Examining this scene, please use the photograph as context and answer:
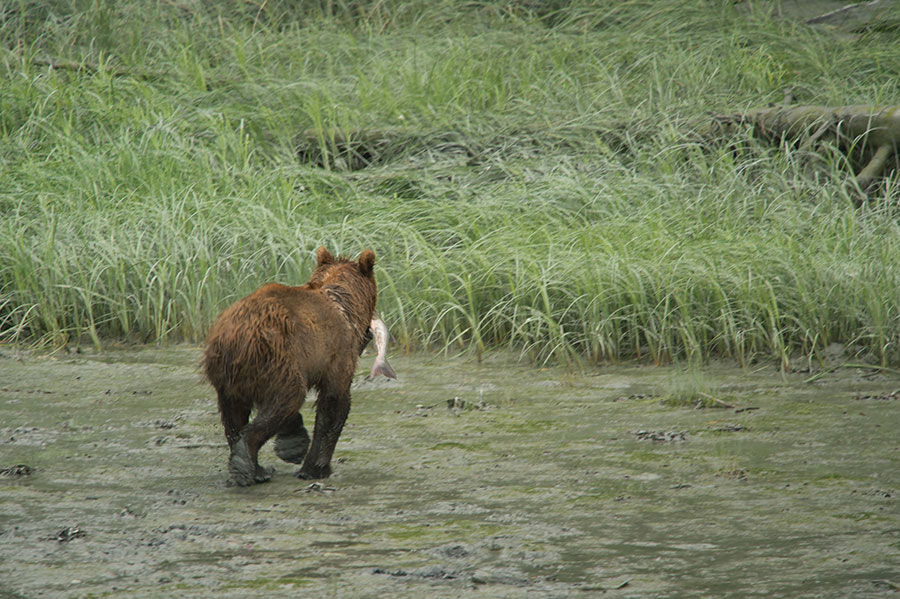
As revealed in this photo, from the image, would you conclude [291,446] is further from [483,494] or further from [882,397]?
[882,397]

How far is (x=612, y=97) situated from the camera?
33.7 ft

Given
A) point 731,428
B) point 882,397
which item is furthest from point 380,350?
point 882,397

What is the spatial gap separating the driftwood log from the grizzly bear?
17.0 ft

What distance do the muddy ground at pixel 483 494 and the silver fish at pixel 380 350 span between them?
411 mm

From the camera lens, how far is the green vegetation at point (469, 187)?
22.3ft

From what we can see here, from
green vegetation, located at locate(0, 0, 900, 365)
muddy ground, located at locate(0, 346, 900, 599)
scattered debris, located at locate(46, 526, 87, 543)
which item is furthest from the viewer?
green vegetation, located at locate(0, 0, 900, 365)

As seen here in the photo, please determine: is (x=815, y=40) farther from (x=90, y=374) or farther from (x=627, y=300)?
(x=90, y=374)

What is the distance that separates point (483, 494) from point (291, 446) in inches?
38.2

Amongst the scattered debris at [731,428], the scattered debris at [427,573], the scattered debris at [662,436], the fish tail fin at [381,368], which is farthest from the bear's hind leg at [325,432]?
the scattered debris at [731,428]

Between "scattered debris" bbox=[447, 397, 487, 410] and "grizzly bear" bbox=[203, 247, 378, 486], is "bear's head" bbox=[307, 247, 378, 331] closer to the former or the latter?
"grizzly bear" bbox=[203, 247, 378, 486]

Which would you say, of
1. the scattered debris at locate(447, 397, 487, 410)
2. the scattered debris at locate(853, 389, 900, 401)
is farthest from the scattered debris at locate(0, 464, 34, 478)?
the scattered debris at locate(853, 389, 900, 401)

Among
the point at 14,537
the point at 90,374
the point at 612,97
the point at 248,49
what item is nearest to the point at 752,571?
the point at 14,537

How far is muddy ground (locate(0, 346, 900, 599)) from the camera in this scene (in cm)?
319

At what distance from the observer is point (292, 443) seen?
4629 millimetres
